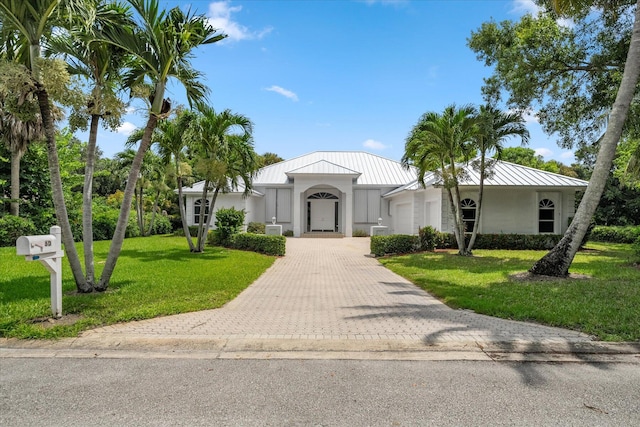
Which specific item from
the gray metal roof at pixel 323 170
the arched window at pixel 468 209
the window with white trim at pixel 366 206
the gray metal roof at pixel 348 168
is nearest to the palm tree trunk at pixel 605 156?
the arched window at pixel 468 209

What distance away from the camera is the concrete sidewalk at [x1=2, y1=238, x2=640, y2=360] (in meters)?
4.81

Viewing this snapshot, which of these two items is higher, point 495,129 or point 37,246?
point 495,129

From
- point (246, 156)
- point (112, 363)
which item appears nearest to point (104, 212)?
point (246, 156)

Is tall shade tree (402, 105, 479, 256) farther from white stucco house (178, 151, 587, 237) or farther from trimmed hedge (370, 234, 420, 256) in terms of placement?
trimmed hedge (370, 234, 420, 256)

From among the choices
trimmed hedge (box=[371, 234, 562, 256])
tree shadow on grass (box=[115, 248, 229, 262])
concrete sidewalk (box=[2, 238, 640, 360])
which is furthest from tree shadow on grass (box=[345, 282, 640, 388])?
trimmed hedge (box=[371, 234, 562, 256])

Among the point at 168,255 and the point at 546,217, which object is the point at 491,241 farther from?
the point at 168,255

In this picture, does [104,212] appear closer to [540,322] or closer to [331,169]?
[331,169]

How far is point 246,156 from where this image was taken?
1638 centimetres

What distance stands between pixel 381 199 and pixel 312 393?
2702 centimetres

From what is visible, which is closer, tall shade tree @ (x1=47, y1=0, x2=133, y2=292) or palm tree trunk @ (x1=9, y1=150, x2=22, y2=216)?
tall shade tree @ (x1=47, y1=0, x2=133, y2=292)

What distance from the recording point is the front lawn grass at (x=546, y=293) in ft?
18.9

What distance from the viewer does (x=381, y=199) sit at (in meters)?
30.0

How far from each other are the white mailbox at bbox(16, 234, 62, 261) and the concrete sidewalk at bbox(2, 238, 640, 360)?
130 centimetres

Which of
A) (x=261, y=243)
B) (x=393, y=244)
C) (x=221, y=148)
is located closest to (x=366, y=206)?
(x=393, y=244)
